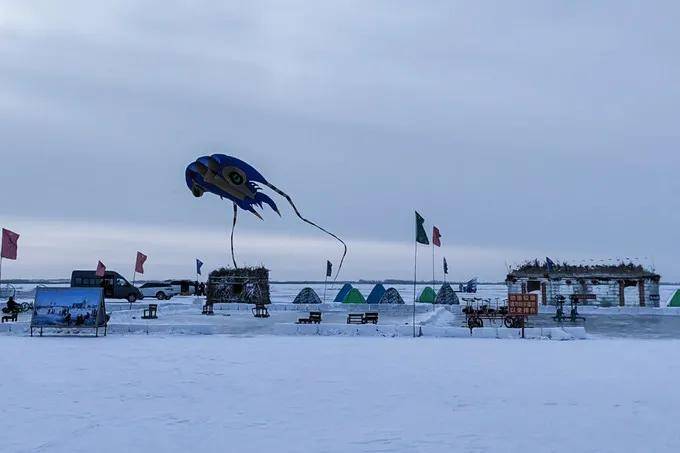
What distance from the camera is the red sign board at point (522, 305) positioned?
73.8 feet

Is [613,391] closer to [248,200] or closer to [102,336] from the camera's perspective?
[102,336]

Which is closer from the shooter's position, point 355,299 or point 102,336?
point 102,336

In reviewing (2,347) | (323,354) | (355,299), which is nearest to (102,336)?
(2,347)

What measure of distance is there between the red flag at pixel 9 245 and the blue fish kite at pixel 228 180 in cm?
932

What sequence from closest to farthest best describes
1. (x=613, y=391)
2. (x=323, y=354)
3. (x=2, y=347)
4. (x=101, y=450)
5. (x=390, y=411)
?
(x=101, y=450) < (x=390, y=411) < (x=613, y=391) < (x=323, y=354) < (x=2, y=347)

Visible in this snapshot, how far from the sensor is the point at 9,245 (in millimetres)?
28703

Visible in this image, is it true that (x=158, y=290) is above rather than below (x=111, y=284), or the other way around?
below

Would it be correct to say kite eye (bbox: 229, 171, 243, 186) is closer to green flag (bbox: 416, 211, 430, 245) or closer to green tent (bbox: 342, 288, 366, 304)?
green tent (bbox: 342, 288, 366, 304)

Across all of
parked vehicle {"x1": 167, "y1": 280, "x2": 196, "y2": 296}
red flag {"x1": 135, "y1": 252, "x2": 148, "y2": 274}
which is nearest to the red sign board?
red flag {"x1": 135, "y1": 252, "x2": 148, "y2": 274}

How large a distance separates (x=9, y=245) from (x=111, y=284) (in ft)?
42.8

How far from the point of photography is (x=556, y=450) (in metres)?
6.64

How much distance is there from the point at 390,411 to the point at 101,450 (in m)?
3.80

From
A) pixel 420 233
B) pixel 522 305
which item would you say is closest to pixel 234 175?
pixel 420 233

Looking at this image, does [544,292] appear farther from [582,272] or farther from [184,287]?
[184,287]
